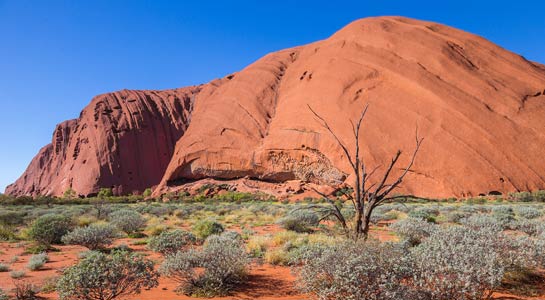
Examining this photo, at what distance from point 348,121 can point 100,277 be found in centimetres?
3482

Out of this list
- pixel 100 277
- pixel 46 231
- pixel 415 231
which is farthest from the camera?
pixel 46 231

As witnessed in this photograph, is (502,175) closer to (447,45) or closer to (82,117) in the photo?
(447,45)

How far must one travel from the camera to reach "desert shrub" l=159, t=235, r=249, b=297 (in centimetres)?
563

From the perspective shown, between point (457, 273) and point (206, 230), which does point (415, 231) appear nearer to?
point (457, 273)

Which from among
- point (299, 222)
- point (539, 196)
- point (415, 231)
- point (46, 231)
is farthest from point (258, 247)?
point (539, 196)

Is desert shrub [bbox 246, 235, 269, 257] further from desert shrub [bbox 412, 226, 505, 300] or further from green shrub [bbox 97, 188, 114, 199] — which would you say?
green shrub [bbox 97, 188, 114, 199]

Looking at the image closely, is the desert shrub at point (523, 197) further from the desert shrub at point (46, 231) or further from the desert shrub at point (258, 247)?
the desert shrub at point (46, 231)

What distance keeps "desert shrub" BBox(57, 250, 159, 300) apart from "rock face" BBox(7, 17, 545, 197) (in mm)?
31004

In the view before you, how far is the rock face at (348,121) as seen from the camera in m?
33.7

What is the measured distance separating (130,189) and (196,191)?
15285 millimetres

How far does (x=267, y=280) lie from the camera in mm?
6430

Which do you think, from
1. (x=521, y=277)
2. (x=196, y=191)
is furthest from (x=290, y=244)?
(x=196, y=191)

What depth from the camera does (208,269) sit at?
5801 mm

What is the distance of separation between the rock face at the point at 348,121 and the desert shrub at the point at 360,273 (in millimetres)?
29991
